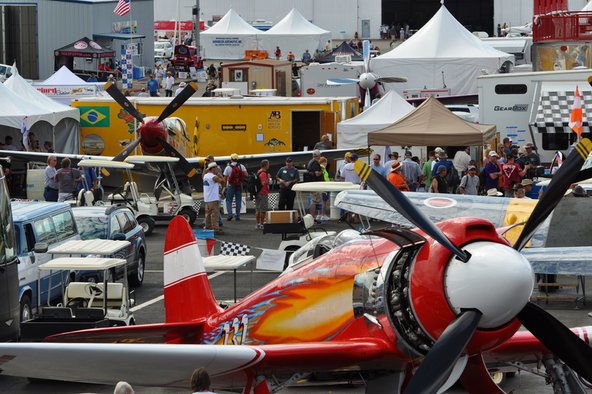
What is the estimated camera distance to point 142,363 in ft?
27.7

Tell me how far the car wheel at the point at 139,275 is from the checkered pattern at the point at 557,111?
11035mm

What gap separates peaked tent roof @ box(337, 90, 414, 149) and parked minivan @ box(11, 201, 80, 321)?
12.5 metres

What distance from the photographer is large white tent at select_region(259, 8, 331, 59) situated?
220 ft

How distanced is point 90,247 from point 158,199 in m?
9.65

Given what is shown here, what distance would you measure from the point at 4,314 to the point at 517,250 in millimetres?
5353

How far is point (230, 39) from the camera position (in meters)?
68.4

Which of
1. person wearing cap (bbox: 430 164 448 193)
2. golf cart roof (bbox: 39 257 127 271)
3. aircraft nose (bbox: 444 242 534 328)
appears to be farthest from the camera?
person wearing cap (bbox: 430 164 448 193)

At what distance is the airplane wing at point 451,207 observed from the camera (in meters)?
16.6

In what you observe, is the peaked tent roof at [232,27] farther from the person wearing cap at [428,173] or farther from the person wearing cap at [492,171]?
the person wearing cap at [492,171]

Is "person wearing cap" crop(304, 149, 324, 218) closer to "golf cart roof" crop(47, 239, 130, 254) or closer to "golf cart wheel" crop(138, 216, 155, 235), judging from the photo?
"golf cart wheel" crop(138, 216, 155, 235)

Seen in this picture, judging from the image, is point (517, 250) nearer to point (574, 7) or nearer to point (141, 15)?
point (141, 15)

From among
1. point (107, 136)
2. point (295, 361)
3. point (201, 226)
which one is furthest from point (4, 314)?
point (107, 136)

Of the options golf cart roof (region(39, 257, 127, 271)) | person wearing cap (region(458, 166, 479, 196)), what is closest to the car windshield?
golf cart roof (region(39, 257, 127, 271))

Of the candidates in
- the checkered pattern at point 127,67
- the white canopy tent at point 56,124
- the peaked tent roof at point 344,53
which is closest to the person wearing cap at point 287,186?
the white canopy tent at point 56,124
